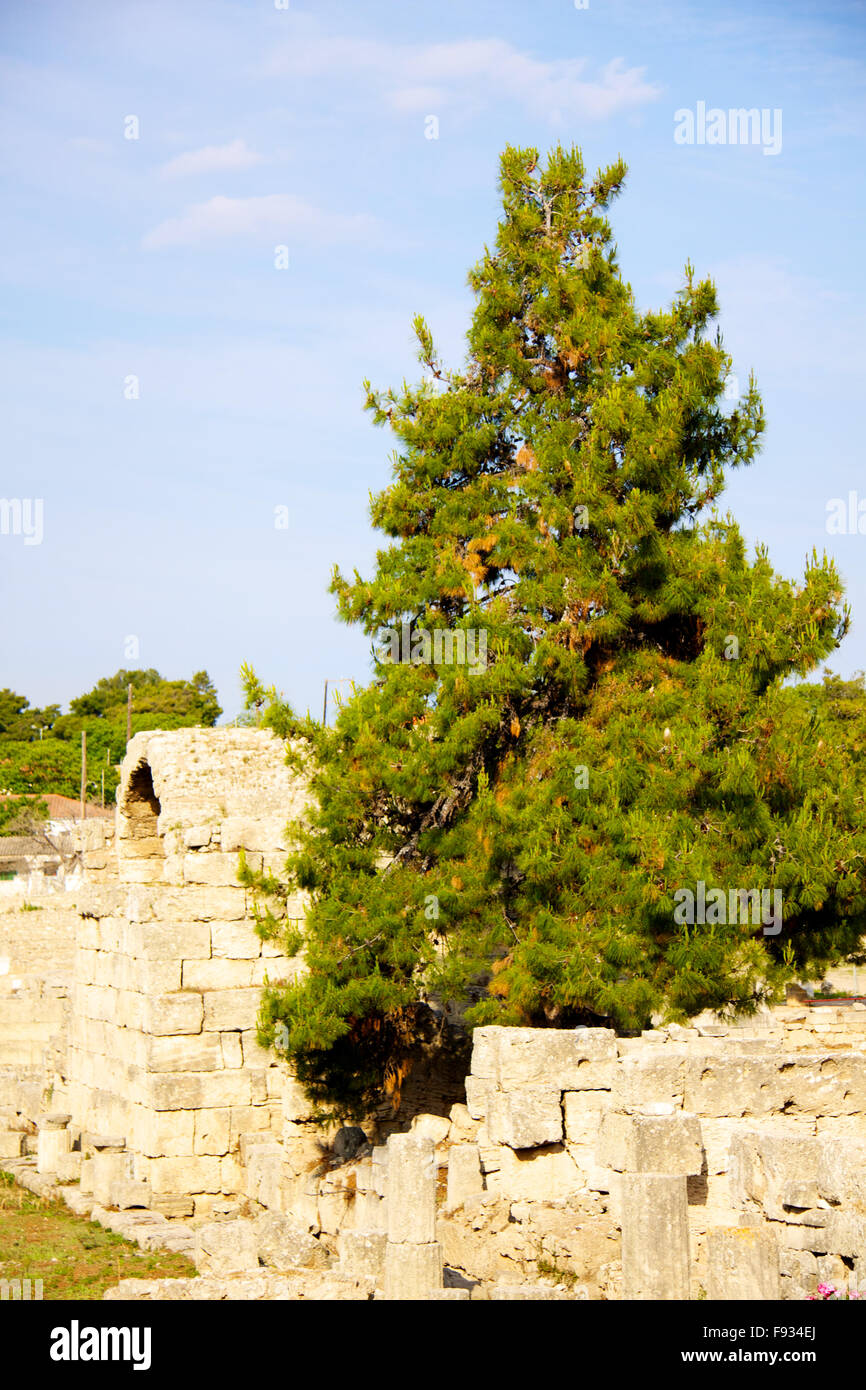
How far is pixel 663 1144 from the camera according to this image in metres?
7.30

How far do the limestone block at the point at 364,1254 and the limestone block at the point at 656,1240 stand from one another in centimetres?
172

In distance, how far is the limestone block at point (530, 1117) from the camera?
848 centimetres

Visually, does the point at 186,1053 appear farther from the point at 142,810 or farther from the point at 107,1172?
the point at 142,810

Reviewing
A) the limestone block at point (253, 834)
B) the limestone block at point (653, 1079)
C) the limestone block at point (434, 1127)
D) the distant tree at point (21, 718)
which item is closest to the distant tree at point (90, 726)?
the distant tree at point (21, 718)

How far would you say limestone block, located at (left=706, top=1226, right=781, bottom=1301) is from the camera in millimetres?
6457

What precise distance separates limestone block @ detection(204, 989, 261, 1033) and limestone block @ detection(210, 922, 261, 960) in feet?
0.55

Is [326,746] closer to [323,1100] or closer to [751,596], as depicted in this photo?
[323,1100]

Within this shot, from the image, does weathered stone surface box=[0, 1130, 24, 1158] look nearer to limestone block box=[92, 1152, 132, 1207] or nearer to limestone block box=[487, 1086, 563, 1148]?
limestone block box=[92, 1152, 132, 1207]

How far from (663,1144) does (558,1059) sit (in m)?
1.50

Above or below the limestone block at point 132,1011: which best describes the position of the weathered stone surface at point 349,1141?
below

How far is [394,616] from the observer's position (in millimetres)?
13047

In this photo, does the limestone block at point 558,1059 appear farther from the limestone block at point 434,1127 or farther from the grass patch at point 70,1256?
the grass patch at point 70,1256

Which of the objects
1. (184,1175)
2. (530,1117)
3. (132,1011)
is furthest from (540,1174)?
(132,1011)

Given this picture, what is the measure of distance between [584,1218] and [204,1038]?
5.14m
